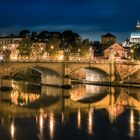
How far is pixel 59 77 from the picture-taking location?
67125 mm

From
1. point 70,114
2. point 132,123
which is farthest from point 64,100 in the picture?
point 132,123

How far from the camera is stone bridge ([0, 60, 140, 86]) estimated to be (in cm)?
6162

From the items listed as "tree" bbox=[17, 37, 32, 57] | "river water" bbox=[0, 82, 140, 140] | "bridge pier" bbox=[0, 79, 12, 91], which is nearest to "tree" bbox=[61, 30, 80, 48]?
"tree" bbox=[17, 37, 32, 57]

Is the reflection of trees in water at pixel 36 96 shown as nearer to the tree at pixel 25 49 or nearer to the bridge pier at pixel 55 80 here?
the bridge pier at pixel 55 80

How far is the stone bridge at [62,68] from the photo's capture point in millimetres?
61625

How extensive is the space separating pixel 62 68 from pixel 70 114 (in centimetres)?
2445

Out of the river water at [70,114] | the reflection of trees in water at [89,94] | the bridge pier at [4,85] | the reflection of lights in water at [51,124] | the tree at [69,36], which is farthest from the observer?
the tree at [69,36]

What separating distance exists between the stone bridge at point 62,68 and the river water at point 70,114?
3.05 meters

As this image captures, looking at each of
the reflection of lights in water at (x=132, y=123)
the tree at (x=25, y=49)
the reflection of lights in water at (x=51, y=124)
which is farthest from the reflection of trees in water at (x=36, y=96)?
the tree at (x=25, y=49)

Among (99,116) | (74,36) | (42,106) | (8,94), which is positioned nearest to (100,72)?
(8,94)

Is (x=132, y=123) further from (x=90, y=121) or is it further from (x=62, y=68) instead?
(x=62, y=68)

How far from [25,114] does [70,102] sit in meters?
10.6

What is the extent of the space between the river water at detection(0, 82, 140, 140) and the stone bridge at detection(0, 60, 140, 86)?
3.05 metres

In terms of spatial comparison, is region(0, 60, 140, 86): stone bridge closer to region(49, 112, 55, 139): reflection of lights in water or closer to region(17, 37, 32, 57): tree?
region(17, 37, 32, 57): tree
